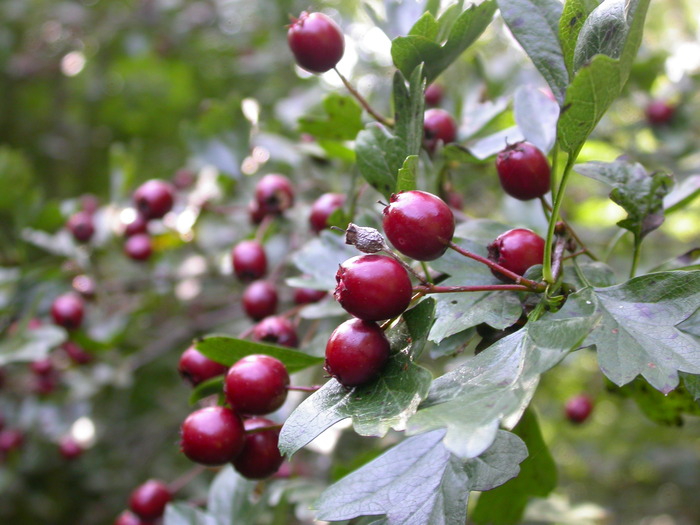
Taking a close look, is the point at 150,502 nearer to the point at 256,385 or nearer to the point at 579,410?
the point at 256,385

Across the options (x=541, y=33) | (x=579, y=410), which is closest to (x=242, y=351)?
(x=541, y=33)

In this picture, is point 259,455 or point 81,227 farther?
point 81,227

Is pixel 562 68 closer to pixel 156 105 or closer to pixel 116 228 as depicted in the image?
pixel 116 228

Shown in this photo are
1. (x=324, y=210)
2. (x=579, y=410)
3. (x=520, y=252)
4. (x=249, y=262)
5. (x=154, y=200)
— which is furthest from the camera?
(x=579, y=410)

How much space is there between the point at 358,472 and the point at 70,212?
1601 millimetres

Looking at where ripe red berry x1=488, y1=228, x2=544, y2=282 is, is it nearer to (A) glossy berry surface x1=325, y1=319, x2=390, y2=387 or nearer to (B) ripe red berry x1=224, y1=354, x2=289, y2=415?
(A) glossy berry surface x1=325, y1=319, x2=390, y2=387

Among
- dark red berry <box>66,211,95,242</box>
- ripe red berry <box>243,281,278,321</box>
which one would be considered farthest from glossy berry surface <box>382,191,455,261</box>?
dark red berry <box>66,211,95,242</box>

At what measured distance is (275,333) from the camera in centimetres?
118

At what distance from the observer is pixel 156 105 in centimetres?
367

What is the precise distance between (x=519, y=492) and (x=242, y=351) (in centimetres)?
60

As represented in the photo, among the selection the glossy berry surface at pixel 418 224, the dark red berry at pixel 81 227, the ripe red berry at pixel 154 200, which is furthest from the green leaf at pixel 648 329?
the dark red berry at pixel 81 227

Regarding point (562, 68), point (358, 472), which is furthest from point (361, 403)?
point (562, 68)

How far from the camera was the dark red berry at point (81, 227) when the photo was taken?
2053mm

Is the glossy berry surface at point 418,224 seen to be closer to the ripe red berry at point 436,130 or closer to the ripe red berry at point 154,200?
the ripe red berry at point 436,130
